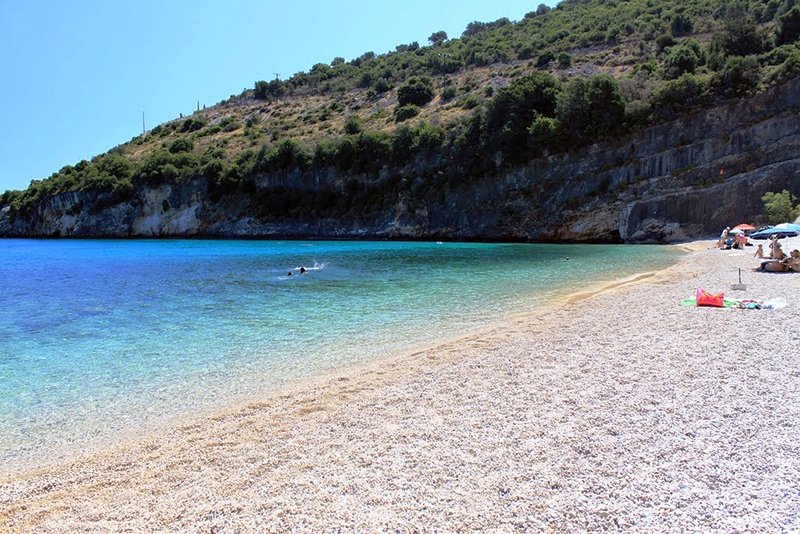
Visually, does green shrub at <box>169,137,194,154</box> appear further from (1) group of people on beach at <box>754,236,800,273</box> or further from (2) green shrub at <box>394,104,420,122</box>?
(1) group of people on beach at <box>754,236,800,273</box>

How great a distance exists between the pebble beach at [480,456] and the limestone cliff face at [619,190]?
139 feet

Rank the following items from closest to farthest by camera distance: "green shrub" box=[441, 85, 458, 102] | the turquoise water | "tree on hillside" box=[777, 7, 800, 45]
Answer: the turquoise water, "tree on hillside" box=[777, 7, 800, 45], "green shrub" box=[441, 85, 458, 102]

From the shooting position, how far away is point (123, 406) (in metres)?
9.18

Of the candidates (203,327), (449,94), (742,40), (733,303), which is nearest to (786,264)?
(733,303)

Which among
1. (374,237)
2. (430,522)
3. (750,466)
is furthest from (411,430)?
(374,237)

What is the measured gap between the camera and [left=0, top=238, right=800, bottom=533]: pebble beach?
4.81 m

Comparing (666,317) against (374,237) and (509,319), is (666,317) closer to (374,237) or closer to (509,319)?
(509,319)

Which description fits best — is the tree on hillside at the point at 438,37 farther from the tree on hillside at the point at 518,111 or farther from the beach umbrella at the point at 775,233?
the beach umbrella at the point at 775,233

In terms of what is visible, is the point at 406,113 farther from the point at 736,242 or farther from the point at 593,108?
the point at 736,242

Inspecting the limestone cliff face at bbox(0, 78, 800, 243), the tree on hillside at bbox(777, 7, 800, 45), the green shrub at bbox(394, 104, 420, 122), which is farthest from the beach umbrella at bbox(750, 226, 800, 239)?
the green shrub at bbox(394, 104, 420, 122)

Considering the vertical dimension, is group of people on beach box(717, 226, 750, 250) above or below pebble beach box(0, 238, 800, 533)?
above

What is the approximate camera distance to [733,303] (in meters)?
14.7

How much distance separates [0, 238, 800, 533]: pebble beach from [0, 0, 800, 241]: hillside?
45496 mm

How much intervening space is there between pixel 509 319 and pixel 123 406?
10.1 metres
